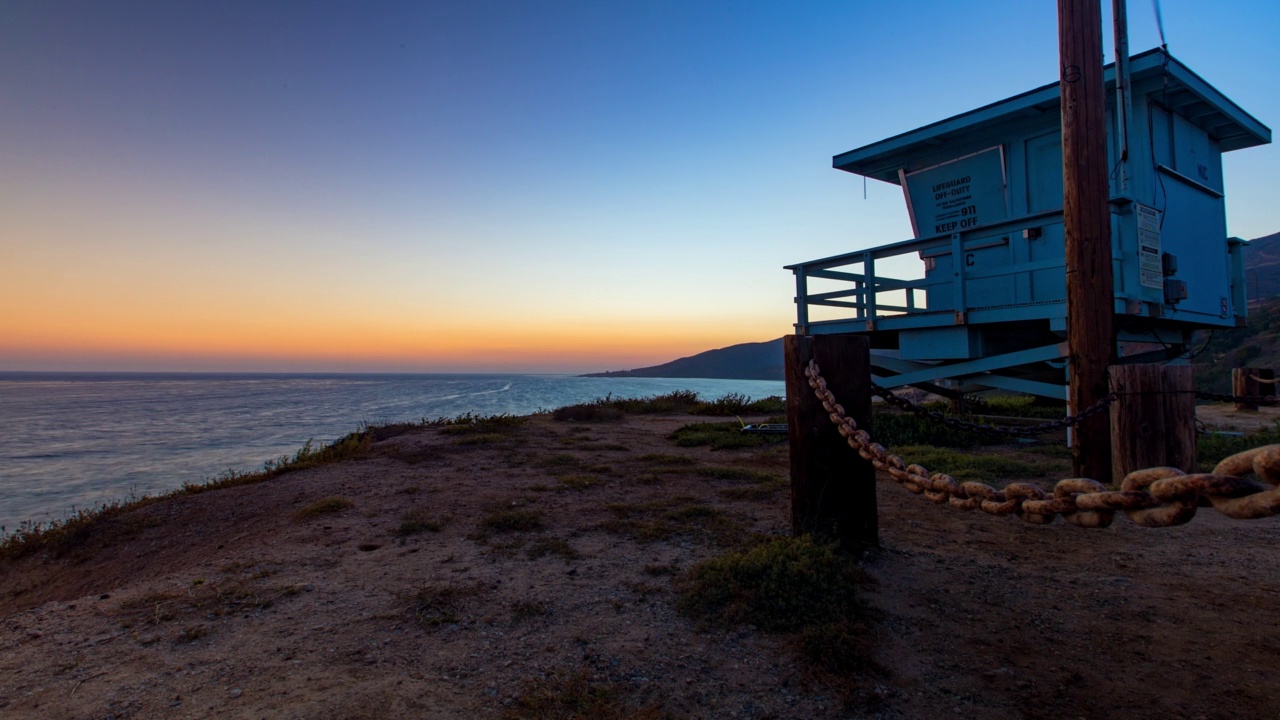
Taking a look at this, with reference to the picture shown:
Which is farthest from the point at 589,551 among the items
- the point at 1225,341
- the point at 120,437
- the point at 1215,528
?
the point at 1225,341

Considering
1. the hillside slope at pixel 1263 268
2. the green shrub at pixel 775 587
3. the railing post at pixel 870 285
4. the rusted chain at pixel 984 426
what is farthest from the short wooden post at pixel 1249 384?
the hillside slope at pixel 1263 268

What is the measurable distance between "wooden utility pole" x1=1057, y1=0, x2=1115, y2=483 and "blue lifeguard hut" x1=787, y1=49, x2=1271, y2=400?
8.04ft

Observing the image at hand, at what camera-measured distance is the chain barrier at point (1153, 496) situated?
4.98 feet

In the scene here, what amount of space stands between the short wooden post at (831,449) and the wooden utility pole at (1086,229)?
8.42 ft

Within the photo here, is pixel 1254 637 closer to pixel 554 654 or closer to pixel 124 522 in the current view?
pixel 554 654

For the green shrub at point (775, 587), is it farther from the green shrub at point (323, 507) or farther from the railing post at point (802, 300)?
the railing post at point (802, 300)

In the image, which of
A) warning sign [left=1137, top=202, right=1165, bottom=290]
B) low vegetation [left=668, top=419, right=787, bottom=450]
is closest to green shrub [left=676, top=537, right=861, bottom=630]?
low vegetation [left=668, top=419, right=787, bottom=450]

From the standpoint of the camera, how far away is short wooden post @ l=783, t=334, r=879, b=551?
4016mm

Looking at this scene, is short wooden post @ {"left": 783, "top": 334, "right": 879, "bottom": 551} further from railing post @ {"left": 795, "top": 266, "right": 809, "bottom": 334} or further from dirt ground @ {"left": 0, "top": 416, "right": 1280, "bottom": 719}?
railing post @ {"left": 795, "top": 266, "right": 809, "bottom": 334}

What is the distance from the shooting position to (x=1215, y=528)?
4750 mm

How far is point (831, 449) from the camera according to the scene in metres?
4.06

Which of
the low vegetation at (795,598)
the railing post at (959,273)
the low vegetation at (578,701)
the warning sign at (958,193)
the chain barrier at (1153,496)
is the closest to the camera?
the chain barrier at (1153,496)

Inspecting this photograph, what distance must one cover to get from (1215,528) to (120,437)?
76.4ft

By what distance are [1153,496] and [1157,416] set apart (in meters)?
4.03
